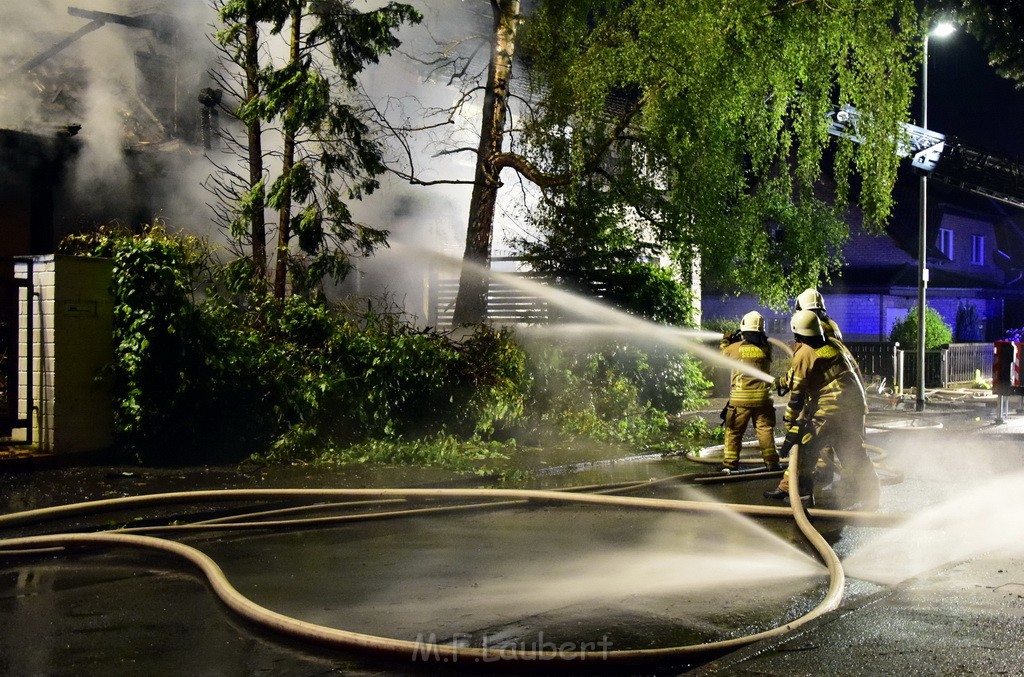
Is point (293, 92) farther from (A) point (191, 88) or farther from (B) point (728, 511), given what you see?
(B) point (728, 511)

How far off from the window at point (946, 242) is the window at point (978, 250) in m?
2.17

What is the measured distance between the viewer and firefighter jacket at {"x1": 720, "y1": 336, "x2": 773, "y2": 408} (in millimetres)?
9281

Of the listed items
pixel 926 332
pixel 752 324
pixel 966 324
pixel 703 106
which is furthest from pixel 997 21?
pixel 966 324

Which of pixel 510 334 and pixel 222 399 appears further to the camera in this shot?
pixel 510 334

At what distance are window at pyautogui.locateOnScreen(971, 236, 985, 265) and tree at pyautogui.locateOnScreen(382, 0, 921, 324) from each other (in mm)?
28376

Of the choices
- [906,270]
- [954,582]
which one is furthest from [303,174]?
[906,270]

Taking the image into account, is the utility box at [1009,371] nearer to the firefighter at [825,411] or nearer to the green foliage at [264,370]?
the green foliage at [264,370]

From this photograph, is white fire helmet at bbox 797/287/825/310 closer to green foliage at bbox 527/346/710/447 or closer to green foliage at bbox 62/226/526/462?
green foliage at bbox 62/226/526/462

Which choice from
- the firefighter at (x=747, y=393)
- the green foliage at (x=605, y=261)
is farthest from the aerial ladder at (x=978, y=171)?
the firefighter at (x=747, y=393)

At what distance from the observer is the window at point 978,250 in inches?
1490

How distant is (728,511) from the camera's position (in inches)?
282

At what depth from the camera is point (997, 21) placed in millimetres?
12281

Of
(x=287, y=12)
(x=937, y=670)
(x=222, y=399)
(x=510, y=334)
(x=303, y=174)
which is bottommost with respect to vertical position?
(x=937, y=670)

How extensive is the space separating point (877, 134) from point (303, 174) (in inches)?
273
